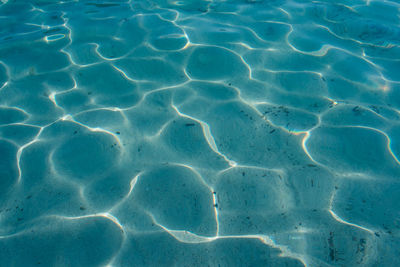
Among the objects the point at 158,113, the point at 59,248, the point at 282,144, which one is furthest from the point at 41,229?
the point at 282,144

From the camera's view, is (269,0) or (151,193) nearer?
(151,193)

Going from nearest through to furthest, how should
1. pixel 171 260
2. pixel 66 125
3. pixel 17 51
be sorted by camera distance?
1. pixel 171 260
2. pixel 66 125
3. pixel 17 51

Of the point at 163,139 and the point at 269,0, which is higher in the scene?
Result: the point at 269,0

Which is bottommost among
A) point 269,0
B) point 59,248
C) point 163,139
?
point 59,248

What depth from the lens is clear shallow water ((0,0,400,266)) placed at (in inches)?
75.4

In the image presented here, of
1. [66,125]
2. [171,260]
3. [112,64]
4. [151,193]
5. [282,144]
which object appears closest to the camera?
[171,260]

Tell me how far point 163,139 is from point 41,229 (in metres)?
1.29

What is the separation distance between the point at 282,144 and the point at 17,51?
4.14 m

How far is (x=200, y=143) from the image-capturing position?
2613 mm

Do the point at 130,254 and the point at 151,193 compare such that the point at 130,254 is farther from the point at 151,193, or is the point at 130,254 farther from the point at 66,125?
the point at 66,125

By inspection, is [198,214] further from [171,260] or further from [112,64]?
[112,64]

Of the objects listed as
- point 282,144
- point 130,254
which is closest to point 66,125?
point 130,254

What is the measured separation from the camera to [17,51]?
3.94 metres

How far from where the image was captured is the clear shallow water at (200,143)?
1916 millimetres
